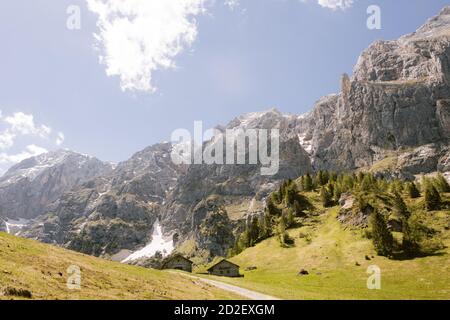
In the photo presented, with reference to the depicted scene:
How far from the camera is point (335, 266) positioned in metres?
92.2

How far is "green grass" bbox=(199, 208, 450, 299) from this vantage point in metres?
59.9

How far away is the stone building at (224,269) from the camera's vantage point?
104 metres

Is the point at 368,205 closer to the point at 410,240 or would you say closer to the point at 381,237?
the point at 381,237

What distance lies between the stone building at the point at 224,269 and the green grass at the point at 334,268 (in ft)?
14.1

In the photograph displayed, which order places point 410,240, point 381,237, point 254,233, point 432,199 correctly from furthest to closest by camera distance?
point 254,233, point 432,199, point 381,237, point 410,240

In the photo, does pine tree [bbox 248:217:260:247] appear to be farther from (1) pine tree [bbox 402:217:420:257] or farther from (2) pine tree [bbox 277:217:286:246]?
(1) pine tree [bbox 402:217:420:257]

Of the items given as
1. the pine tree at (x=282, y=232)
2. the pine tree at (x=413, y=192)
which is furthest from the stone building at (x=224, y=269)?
the pine tree at (x=413, y=192)

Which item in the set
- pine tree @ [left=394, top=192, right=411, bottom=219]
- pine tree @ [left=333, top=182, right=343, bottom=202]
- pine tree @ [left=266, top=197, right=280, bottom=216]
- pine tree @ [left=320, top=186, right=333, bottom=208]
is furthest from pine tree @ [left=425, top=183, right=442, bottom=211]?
pine tree @ [left=266, top=197, right=280, bottom=216]

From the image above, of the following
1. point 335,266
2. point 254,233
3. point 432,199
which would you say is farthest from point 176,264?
point 432,199

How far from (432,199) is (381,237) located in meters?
29.9

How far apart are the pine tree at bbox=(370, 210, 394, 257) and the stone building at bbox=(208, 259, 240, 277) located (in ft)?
126
